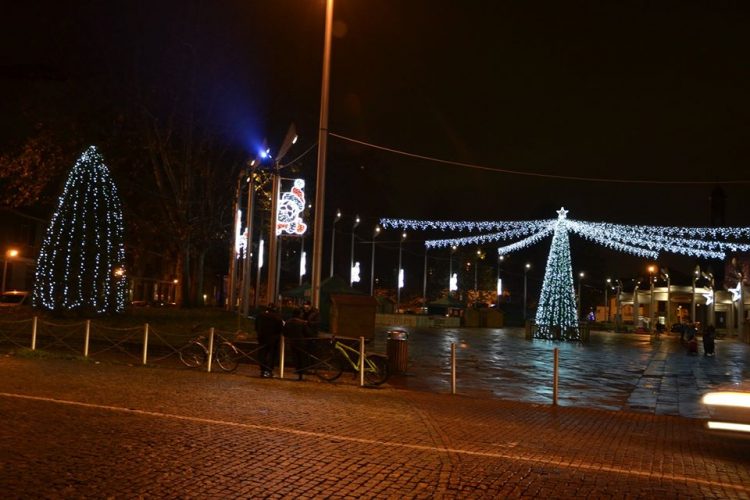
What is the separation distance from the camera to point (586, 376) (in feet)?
61.7

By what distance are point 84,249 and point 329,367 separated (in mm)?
13376

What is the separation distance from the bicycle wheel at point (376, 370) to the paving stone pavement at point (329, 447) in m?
Answer: 1.64

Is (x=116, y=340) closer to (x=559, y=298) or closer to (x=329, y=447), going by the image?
(x=329, y=447)

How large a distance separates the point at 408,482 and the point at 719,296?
59749 millimetres

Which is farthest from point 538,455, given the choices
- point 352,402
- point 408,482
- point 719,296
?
point 719,296

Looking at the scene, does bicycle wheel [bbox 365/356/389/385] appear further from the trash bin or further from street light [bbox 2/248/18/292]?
street light [bbox 2/248/18/292]

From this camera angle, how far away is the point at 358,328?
70.8ft

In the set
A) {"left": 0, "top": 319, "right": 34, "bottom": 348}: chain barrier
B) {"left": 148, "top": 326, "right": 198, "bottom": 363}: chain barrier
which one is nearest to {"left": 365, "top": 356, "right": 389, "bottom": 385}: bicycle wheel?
{"left": 148, "top": 326, "right": 198, "bottom": 363}: chain barrier

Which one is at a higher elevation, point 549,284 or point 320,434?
point 549,284

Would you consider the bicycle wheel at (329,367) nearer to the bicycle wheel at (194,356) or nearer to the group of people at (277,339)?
the group of people at (277,339)

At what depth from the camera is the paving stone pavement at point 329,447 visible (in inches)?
249

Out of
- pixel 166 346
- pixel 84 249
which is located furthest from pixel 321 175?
pixel 84 249

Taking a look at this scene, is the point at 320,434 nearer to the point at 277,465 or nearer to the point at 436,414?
the point at 277,465

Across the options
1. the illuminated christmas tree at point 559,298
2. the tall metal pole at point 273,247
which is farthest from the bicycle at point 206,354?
the illuminated christmas tree at point 559,298
